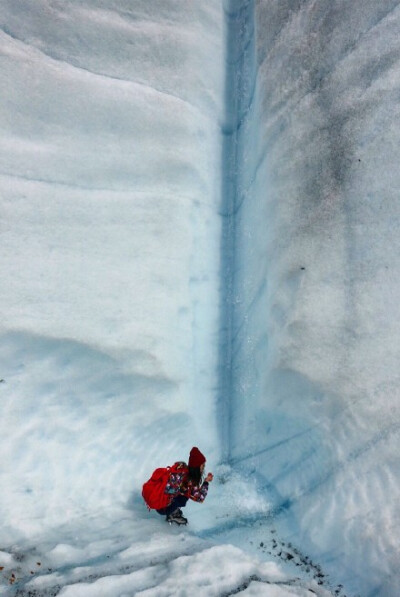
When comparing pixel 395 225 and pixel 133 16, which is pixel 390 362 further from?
pixel 133 16

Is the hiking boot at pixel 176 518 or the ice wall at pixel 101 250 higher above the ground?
the ice wall at pixel 101 250

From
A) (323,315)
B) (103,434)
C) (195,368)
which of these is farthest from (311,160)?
(103,434)

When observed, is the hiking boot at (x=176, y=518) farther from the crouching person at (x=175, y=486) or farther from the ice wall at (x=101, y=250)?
the ice wall at (x=101, y=250)

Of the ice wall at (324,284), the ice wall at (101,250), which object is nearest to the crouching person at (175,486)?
the ice wall at (101,250)

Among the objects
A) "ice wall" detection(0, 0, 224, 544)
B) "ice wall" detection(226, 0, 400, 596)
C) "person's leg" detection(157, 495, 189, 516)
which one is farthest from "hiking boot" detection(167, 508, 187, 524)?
"ice wall" detection(226, 0, 400, 596)

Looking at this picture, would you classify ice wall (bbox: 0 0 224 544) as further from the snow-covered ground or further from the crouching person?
the crouching person

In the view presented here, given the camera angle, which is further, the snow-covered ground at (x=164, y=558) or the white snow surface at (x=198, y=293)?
the white snow surface at (x=198, y=293)
